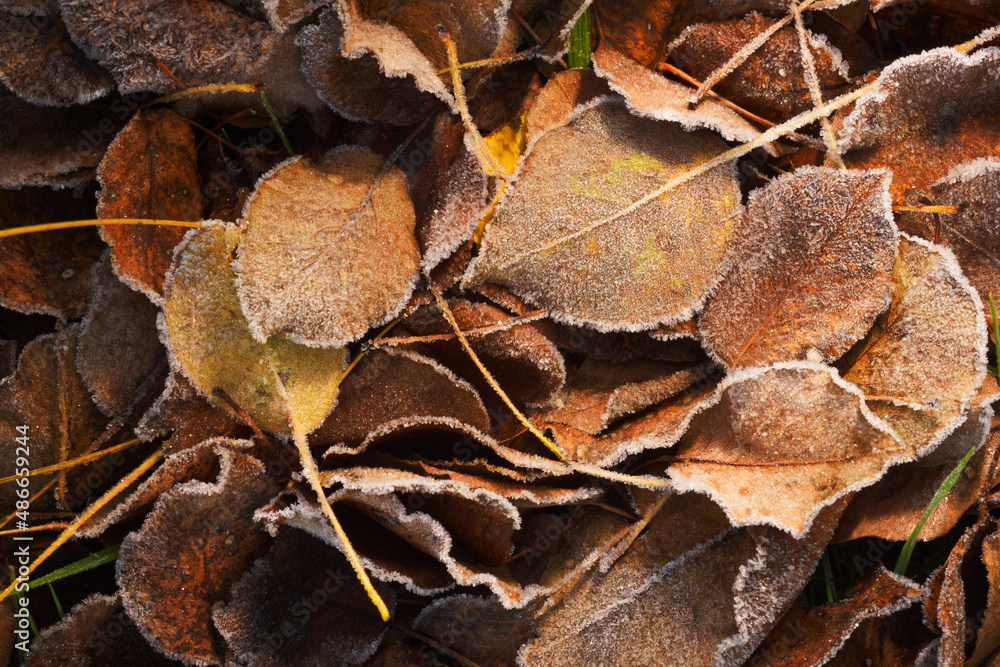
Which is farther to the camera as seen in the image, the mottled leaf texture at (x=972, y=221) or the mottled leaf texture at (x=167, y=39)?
the mottled leaf texture at (x=972, y=221)

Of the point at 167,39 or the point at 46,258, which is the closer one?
the point at 167,39

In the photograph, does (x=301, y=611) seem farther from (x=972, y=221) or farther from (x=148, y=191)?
(x=972, y=221)

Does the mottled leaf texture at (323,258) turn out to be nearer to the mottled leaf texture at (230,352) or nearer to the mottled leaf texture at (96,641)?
the mottled leaf texture at (230,352)

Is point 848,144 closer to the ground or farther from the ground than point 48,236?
farther from the ground

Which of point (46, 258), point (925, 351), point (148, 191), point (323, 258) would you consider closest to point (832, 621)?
point (925, 351)

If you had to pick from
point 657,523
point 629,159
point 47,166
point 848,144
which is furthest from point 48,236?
point 848,144

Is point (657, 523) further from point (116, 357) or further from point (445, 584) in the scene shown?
point (116, 357)

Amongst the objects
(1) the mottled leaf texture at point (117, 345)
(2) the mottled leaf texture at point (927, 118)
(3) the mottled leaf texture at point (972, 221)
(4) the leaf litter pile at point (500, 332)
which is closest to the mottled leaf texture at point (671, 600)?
(4) the leaf litter pile at point (500, 332)
